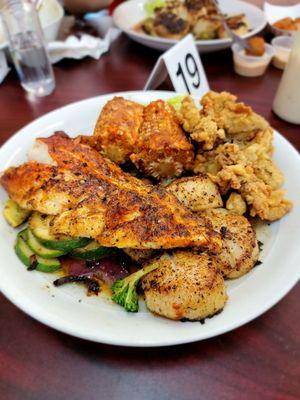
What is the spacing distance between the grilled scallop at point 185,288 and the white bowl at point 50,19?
284cm

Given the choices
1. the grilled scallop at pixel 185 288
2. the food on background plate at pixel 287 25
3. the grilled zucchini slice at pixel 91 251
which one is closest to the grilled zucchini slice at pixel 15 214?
the grilled zucchini slice at pixel 91 251

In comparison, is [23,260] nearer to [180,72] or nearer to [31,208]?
[31,208]

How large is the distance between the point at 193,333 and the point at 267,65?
289 cm

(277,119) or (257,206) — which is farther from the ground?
(257,206)

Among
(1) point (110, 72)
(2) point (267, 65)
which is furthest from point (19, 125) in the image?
(2) point (267, 65)

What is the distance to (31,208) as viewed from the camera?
1.73 m

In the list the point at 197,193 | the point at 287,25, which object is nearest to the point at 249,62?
the point at 287,25

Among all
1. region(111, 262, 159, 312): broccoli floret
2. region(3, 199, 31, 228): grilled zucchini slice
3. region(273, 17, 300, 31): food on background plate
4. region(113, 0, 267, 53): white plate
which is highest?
region(113, 0, 267, 53): white plate

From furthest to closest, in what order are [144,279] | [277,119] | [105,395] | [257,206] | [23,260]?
[277,119], [257,206], [23,260], [144,279], [105,395]

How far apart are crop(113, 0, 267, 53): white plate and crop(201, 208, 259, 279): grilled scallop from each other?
216cm

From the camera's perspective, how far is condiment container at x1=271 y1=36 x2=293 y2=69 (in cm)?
333

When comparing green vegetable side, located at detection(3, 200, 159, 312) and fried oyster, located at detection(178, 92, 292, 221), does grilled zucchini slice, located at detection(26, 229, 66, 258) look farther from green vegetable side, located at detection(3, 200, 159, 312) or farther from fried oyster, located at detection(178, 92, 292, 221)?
fried oyster, located at detection(178, 92, 292, 221)

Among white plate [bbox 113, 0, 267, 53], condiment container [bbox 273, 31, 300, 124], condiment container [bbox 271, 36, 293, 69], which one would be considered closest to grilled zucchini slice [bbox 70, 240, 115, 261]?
condiment container [bbox 273, 31, 300, 124]

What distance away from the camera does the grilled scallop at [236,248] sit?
1615mm
